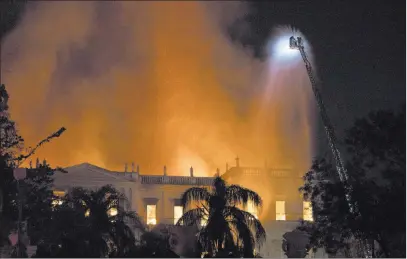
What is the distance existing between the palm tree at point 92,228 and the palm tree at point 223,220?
12.5 feet

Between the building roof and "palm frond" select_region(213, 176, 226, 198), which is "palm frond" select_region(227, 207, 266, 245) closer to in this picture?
"palm frond" select_region(213, 176, 226, 198)

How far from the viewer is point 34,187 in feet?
125

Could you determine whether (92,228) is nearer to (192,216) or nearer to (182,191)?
(192,216)

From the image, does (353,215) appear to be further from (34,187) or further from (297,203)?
(297,203)

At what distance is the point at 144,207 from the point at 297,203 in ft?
43.9

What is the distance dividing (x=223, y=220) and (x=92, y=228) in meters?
7.02

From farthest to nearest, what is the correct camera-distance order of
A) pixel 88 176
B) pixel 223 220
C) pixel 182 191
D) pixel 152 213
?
pixel 182 191 → pixel 152 213 → pixel 88 176 → pixel 223 220

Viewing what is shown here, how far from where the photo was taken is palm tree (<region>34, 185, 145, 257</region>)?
30.8 m

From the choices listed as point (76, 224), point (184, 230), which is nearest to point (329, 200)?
point (184, 230)

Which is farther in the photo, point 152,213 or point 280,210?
point 280,210

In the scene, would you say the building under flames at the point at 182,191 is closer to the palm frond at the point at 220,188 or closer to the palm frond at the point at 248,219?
the palm frond at the point at 248,219

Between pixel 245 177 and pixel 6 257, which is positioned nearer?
pixel 6 257

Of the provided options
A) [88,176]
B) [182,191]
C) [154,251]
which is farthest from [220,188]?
[182,191]

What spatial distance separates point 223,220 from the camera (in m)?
28.0
